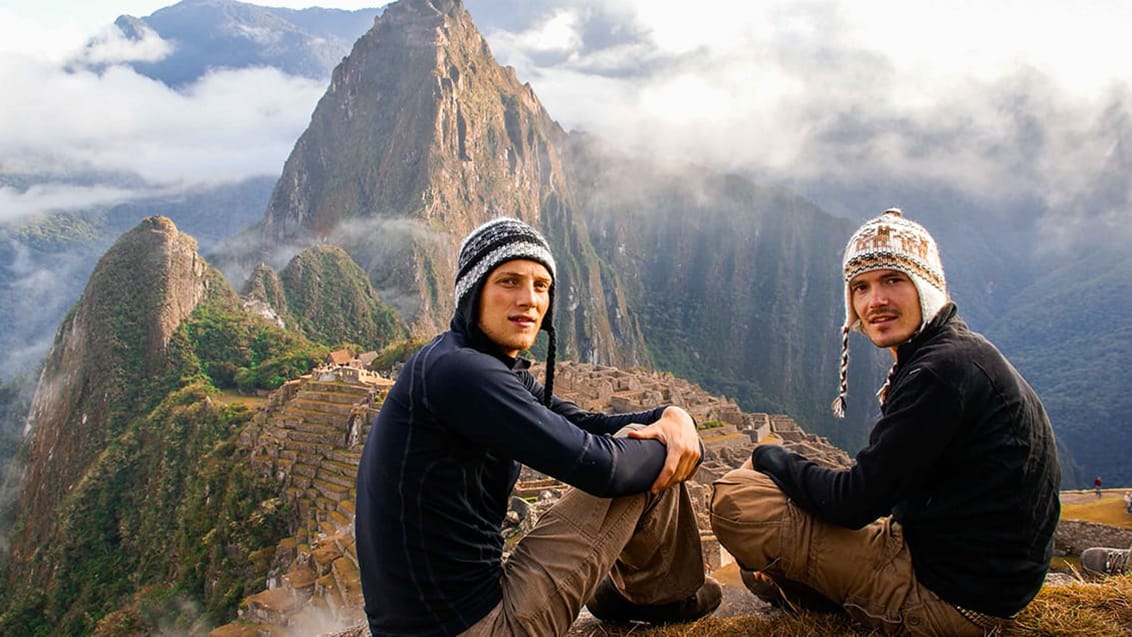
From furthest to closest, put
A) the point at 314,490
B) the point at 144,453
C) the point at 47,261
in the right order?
the point at 47,261 → the point at 144,453 → the point at 314,490

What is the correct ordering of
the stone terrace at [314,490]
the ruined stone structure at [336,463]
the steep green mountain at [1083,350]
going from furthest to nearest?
the steep green mountain at [1083,350]
the stone terrace at [314,490]
the ruined stone structure at [336,463]

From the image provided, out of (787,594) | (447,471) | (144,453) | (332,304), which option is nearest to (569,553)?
(447,471)

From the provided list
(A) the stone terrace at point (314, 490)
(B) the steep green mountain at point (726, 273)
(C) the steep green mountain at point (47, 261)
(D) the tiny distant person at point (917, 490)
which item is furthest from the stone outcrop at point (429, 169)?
(D) the tiny distant person at point (917, 490)

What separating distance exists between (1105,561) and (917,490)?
10.7 ft

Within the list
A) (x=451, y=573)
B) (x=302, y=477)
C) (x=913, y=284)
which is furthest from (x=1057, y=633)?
(x=302, y=477)

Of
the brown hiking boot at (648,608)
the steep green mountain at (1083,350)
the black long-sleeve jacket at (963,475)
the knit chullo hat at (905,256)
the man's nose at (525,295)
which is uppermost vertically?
the knit chullo hat at (905,256)

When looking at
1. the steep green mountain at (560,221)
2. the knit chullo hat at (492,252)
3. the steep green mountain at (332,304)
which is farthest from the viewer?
the steep green mountain at (560,221)

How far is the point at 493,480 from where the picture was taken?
7.80 feet

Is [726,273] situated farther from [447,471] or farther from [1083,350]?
[447,471]

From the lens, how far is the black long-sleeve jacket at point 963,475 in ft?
7.16

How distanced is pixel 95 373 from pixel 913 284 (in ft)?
163

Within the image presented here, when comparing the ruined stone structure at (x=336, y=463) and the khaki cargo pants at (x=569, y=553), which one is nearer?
the khaki cargo pants at (x=569, y=553)

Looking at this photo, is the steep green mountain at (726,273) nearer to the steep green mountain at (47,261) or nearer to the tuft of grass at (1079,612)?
the steep green mountain at (47,261)

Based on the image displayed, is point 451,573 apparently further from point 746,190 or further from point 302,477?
point 746,190
